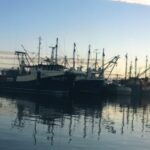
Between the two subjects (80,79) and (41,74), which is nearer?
(41,74)

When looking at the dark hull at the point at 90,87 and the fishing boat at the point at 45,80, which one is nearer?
the fishing boat at the point at 45,80

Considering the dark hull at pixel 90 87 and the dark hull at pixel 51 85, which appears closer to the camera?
the dark hull at pixel 51 85

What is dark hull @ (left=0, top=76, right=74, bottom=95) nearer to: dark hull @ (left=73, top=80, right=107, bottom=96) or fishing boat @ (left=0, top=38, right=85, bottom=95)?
fishing boat @ (left=0, top=38, right=85, bottom=95)

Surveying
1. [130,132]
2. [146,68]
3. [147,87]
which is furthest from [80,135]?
[146,68]

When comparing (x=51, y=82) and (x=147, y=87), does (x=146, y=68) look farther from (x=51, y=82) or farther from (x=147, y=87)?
(x=51, y=82)

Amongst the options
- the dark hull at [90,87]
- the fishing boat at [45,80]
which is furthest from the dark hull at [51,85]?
the dark hull at [90,87]

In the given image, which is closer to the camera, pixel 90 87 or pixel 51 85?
pixel 51 85

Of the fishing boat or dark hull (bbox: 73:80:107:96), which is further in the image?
dark hull (bbox: 73:80:107:96)

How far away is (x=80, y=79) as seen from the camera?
399 ft

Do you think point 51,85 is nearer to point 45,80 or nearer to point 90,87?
point 45,80

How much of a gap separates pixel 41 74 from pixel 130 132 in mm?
79285

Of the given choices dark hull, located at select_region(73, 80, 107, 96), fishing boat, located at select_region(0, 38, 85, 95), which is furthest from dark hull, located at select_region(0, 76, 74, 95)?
dark hull, located at select_region(73, 80, 107, 96)

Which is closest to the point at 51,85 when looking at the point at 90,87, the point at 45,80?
the point at 45,80

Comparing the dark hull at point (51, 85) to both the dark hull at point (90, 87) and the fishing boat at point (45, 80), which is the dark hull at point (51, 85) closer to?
the fishing boat at point (45, 80)
